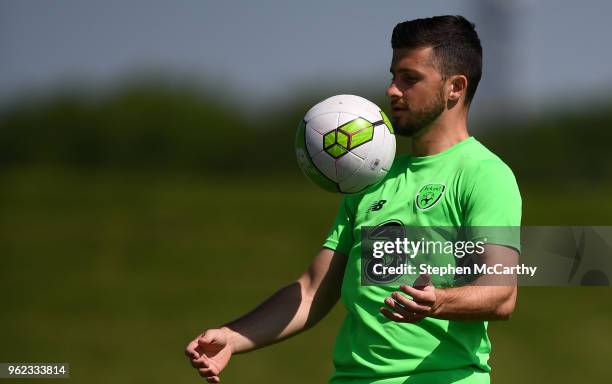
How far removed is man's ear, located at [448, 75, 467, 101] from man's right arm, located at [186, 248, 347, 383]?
988 millimetres

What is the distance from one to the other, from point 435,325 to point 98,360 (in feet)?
45.0

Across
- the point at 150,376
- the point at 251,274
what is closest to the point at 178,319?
the point at 251,274

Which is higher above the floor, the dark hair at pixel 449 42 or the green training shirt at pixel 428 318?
the dark hair at pixel 449 42

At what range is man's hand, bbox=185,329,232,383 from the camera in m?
5.07

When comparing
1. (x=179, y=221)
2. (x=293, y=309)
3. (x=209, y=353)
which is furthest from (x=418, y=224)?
(x=179, y=221)

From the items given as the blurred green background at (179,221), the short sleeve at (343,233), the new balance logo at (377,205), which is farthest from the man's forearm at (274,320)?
the blurred green background at (179,221)

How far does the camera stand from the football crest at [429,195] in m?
4.99

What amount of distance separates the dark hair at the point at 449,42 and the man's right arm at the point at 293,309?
1.10 meters

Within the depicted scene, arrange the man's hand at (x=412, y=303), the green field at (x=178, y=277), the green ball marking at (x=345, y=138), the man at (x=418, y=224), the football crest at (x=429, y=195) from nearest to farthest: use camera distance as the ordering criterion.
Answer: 1. the man's hand at (x=412, y=303)
2. the man at (x=418, y=224)
3. the football crest at (x=429, y=195)
4. the green ball marking at (x=345, y=138)
5. the green field at (x=178, y=277)

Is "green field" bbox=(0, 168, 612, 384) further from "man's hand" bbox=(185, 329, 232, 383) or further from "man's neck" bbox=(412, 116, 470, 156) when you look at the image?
"man's neck" bbox=(412, 116, 470, 156)

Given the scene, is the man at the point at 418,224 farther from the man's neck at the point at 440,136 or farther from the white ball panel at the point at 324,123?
the white ball panel at the point at 324,123

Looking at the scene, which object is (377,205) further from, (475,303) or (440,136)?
(475,303)

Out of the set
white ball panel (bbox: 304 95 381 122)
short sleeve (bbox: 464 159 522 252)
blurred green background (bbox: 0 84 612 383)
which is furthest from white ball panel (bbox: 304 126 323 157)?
blurred green background (bbox: 0 84 612 383)

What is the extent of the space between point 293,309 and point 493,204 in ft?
4.08
